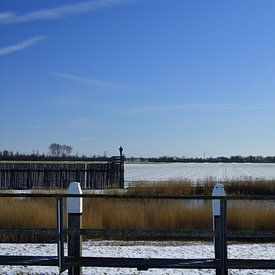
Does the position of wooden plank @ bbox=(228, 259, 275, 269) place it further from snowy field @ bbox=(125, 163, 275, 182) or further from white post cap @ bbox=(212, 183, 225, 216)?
snowy field @ bbox=(125, 163, 275, 182)

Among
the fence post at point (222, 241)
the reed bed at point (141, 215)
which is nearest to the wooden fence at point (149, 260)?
the fence post at point (222, 241)

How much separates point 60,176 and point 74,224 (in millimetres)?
27928

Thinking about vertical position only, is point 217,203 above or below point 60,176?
below

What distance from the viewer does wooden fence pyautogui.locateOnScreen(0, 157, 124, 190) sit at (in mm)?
34125

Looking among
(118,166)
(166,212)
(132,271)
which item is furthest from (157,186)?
(132,271)

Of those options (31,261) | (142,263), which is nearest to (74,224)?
(31,261)

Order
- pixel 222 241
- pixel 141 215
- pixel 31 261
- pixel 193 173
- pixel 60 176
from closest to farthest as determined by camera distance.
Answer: pixel 222 241 < pixel 31 261 < pixel 141 215 < pixel 60 176 < pixel 193 173

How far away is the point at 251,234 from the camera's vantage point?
6.55m

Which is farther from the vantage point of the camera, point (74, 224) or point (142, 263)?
point (74, 224)

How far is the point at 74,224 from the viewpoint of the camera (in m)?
6.98

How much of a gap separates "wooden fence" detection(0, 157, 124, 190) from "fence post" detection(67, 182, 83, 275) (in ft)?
86.2

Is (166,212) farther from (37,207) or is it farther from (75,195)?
(75,195)

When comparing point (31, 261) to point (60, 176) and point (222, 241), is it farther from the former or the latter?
point (60, 176)

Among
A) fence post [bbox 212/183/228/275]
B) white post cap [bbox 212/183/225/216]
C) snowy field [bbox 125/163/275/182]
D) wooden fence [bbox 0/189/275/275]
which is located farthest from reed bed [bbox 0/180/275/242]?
snowy field [bbox 125/163/275/182]
